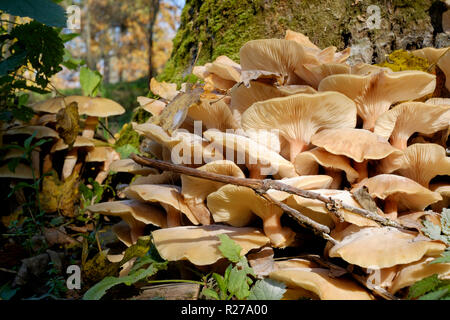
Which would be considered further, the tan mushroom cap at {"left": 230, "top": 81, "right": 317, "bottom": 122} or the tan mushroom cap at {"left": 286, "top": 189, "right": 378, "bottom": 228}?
the tan mushroom cap at {"left": 230, "top": 81, "right": 317, "bottom": 122}

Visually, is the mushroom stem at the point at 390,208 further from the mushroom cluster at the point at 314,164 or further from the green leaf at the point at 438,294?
the green leaf at the point at 438,294

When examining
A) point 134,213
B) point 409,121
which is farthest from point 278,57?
point 134,213

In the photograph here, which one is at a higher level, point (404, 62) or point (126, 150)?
point (404, 62)

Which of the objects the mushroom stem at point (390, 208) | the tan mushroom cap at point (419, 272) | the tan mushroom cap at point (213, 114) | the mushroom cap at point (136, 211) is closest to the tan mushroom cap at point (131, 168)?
the mushroom cap at point (136, 211)

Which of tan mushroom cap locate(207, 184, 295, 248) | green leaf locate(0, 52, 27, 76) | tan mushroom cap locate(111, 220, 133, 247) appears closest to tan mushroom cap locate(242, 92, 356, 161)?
tan mushroom cap locate(207, 184, 295, 248)

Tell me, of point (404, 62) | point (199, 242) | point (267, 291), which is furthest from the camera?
point (404, 62)

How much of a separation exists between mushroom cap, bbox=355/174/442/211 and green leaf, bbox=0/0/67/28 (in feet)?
5.71

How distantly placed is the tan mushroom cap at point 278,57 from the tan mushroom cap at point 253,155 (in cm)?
61

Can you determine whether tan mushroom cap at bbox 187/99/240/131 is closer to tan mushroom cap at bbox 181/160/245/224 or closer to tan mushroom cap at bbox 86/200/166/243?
tan mushroom cap at bbox 181/160/245/224

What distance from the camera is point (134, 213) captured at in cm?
216

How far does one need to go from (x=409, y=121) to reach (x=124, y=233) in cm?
195

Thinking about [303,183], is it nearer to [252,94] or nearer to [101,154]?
[252,94]

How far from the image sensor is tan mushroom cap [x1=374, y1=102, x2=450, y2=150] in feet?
6.14
